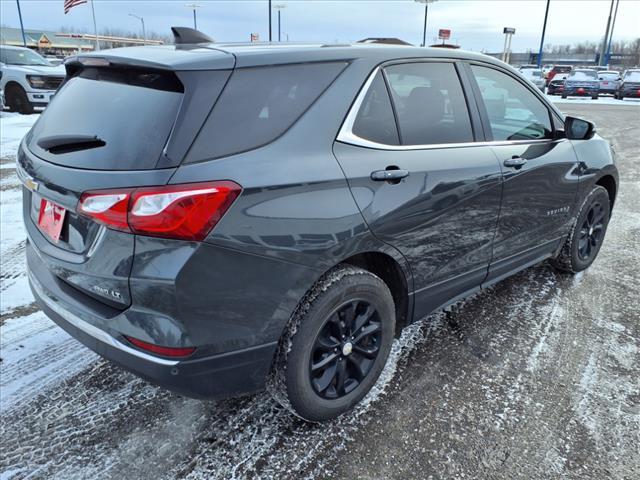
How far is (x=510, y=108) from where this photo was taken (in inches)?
134

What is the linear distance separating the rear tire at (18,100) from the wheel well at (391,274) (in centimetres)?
1401

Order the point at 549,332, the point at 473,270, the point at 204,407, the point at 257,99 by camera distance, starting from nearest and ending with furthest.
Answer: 1. the point at 257,99
2. the point at 204,407
3. the point at 473,270
4. the point at 549,332

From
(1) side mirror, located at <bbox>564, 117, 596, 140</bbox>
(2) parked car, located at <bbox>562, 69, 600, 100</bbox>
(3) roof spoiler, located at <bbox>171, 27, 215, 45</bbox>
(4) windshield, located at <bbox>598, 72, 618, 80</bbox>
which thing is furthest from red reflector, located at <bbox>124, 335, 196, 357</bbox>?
(4) windshield, located at <bbox>598, 72, 618, 80</bbox>

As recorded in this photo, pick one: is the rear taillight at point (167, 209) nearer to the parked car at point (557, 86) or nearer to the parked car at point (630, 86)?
the parked car at point (630, 86)

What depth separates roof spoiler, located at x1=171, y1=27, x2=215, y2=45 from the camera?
275 cm

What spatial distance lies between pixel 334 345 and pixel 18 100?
14.6m

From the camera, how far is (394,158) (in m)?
2.41

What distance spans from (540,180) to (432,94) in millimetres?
1122

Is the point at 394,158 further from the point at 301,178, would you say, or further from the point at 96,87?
the point at 96,87

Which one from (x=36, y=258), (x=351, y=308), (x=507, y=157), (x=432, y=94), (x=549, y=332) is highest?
(x=432, y=94)

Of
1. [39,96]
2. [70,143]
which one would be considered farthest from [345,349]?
[39,96]

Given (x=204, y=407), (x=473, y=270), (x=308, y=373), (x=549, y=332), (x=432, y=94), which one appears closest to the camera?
(x=308, y=373)

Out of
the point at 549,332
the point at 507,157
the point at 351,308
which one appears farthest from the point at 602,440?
the point at 507,157

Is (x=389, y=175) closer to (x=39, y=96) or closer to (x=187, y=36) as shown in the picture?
(x=187, y=36)
